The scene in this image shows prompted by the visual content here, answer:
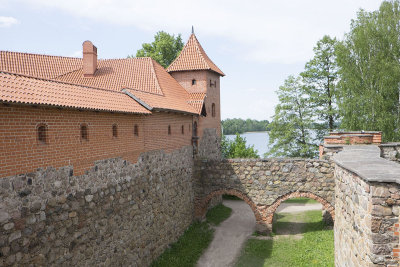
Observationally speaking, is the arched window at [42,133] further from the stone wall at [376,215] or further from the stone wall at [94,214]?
the stone wall at [376,215]

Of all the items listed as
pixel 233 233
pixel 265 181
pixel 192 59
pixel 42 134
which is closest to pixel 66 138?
pixel 42 134

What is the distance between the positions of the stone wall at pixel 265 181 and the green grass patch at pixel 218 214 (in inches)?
45.5

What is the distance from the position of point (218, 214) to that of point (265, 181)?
172 inches

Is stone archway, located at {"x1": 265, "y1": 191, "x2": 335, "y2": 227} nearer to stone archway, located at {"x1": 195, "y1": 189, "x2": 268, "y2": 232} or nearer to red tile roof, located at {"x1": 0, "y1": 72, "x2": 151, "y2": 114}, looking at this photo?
stone archway, located at {"x1": 195, "y1": 189, "x2": 268, "y2": 232}

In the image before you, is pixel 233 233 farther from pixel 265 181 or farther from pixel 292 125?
pixel 292 125

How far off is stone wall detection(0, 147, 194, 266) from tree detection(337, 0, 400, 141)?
11.7m

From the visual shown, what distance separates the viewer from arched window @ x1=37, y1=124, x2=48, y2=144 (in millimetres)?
6109

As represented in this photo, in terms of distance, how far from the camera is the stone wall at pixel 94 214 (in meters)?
5.52

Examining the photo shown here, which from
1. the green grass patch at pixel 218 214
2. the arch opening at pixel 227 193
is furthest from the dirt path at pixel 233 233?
the arch opening at pixel 227 193

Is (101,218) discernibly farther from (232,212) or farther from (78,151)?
(232,212)

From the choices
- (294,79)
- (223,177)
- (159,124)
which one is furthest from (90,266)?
(294,79)

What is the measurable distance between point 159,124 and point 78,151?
4.42m

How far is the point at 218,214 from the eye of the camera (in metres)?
16.9

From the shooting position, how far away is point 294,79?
23.8 metres
